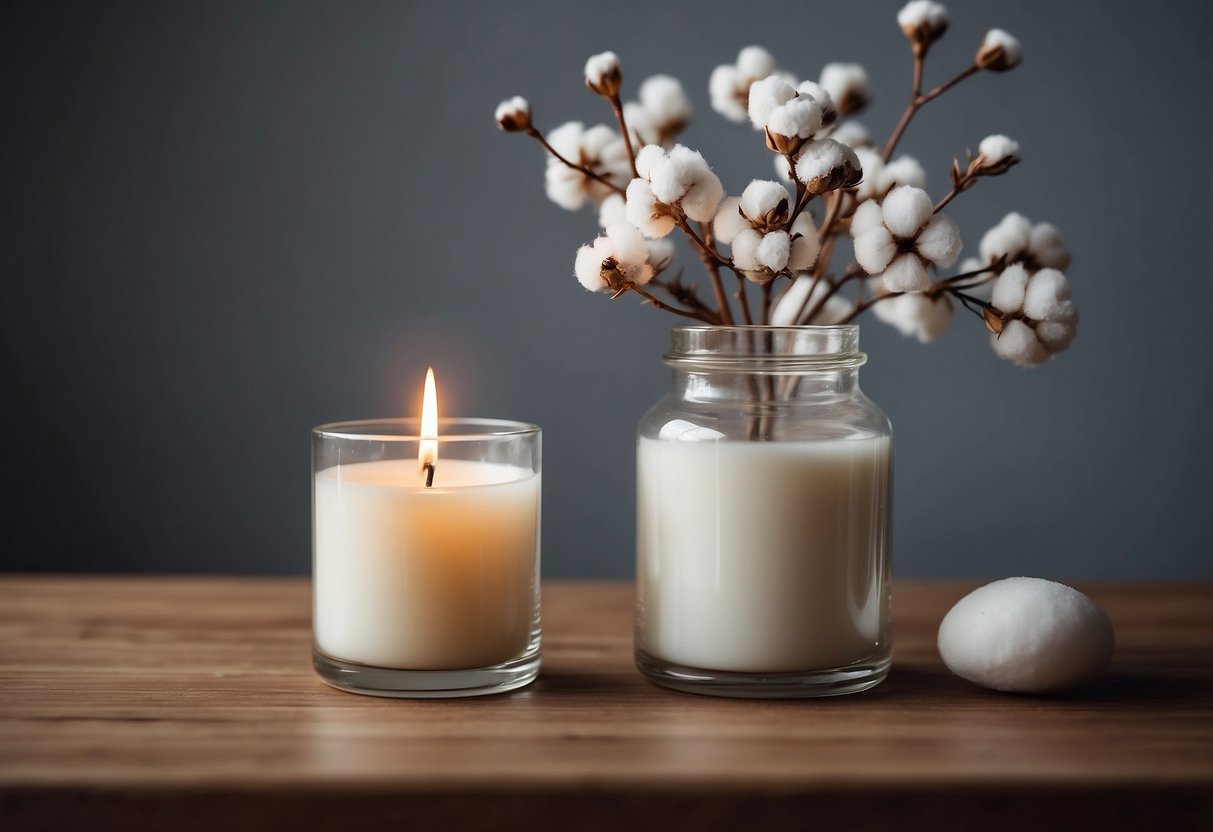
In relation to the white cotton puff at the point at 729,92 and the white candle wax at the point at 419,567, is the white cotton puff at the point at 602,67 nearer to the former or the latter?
the white cotton puff at the point at 729,92

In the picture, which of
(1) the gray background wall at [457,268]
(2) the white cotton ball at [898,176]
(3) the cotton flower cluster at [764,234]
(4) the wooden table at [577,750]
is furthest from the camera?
(1) the gray background wall at [457,268]

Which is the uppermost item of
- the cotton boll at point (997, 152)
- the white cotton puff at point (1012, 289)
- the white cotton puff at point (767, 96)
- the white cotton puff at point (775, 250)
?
the white cotton puff at point (767, 96)

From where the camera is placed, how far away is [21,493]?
1.44m

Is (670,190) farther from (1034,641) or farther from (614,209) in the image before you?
(1034,641)

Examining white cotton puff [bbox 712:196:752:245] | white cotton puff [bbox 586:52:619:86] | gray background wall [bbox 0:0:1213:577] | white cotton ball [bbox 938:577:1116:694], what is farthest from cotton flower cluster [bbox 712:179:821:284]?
gray background wall [bbox 0:0:1213:577]

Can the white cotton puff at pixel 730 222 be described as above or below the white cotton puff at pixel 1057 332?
above

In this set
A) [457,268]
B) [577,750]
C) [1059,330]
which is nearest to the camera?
[577,750]

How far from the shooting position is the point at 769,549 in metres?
0.63

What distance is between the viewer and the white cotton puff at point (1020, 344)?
646 millimetres

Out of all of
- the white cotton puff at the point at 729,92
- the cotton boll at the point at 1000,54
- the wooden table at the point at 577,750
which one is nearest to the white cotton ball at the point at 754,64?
the white cotton puff at the point at 729,92

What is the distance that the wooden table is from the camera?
0.49m

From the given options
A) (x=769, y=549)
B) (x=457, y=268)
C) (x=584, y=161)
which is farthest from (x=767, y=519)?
(x=457, y=268)

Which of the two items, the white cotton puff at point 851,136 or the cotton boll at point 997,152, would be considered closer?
the cotton boll at point 997,152

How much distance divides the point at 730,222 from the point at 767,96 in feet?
0.21
